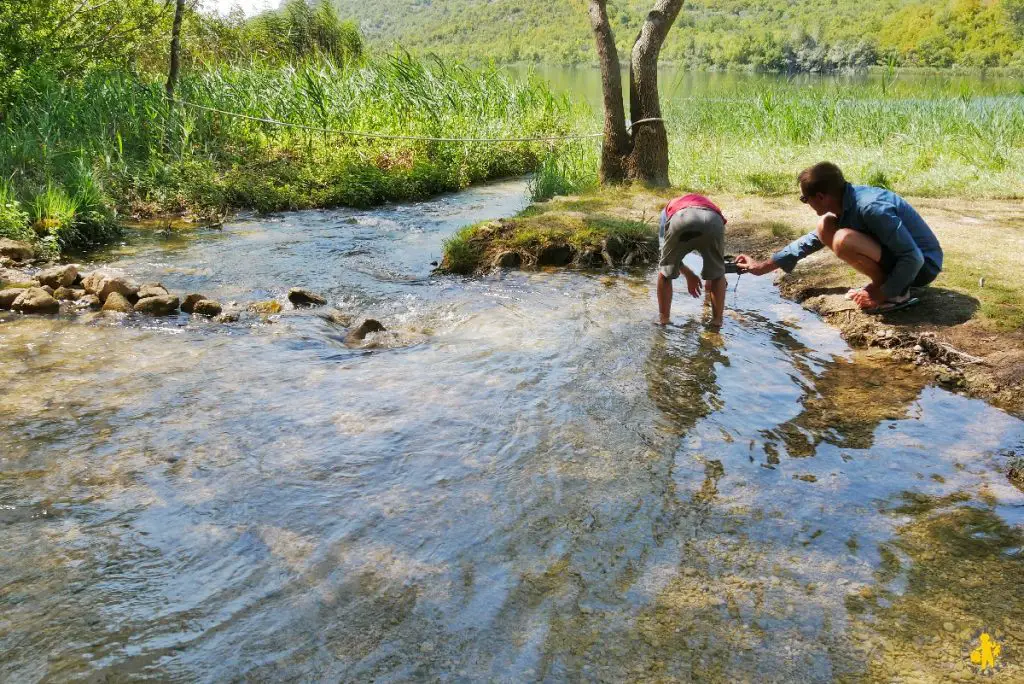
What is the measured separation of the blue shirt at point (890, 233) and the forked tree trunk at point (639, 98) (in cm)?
485

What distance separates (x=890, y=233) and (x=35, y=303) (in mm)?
6597

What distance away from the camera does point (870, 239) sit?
17.9 feet

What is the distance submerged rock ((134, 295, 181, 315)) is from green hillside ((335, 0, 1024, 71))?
910 centimetres

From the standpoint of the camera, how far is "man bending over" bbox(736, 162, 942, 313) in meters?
5.36

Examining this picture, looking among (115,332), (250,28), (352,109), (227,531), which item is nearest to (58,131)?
(352,109)

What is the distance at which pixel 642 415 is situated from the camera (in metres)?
4.48

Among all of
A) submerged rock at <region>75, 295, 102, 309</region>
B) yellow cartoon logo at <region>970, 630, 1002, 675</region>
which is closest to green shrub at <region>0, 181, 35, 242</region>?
submerged rock at <region>75, 295, 102, 309</region>

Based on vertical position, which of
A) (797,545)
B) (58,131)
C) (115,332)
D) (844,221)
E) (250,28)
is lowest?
(797,545)

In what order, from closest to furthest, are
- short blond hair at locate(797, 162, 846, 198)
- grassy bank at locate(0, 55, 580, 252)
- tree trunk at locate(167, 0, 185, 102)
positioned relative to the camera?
short blond hair at locate(797, 162, 846, 198) → grassy bank at locate(0, 55, 580, 252) → tree trunk at locate(167, 0, 185, 102)

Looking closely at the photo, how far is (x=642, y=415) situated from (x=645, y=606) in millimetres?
1773

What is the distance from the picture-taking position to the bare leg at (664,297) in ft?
19.1

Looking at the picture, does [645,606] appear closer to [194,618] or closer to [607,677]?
[607,677]

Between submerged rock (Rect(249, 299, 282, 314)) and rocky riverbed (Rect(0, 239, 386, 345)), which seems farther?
submerged rock (Rect(249, 299, 282, 314))

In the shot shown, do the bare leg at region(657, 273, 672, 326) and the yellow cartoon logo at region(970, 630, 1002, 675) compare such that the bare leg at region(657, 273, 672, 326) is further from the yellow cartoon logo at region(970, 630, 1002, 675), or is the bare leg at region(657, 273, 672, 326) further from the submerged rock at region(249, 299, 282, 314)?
the yellow cartoon logo at region(970, 630, 1002, 675)
